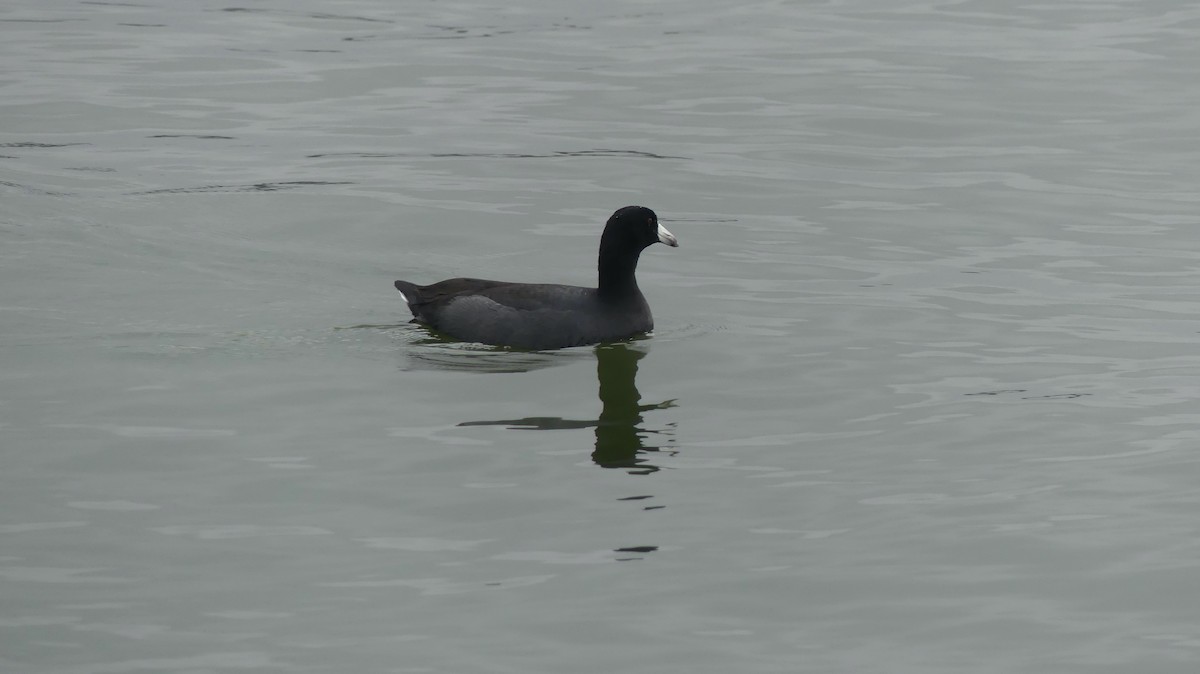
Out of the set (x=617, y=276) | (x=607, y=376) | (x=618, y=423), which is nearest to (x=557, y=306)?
(x=617, y=276)

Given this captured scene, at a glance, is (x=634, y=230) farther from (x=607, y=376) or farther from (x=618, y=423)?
(x=618, y=423)

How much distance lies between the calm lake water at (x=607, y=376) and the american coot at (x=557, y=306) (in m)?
0.19

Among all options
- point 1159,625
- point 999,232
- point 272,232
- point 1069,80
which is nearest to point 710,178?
point 999,232

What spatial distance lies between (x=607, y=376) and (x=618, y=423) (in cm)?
135

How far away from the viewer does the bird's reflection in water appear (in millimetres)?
10576

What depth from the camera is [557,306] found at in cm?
1353

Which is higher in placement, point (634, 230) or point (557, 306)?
point (634, 230)

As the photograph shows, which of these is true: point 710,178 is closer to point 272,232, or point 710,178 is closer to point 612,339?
point 272,232

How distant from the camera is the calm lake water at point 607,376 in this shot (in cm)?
814

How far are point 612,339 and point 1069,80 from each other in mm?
13815

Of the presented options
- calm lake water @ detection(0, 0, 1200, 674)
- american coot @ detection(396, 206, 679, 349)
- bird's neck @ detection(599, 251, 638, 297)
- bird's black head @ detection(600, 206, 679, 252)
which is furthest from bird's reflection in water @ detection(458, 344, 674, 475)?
bird's black head @ detection(600, 206, 679, 252)

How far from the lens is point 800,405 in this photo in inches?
458

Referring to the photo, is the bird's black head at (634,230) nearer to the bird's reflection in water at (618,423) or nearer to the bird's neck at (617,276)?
the bird's neck at (617,276)

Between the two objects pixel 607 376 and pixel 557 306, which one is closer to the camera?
pixel 607 376
